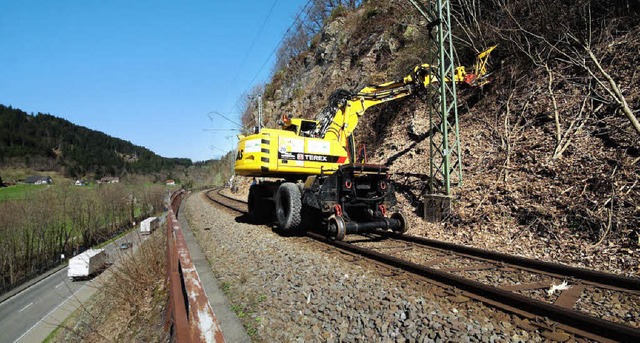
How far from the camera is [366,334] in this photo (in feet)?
11.5

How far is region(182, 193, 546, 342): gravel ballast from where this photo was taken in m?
3.48

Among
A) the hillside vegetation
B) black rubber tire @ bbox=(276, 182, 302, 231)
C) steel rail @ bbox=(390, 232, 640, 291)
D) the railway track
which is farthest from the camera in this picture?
black rubber tire @ bbox=(276, 182, 302, 231)

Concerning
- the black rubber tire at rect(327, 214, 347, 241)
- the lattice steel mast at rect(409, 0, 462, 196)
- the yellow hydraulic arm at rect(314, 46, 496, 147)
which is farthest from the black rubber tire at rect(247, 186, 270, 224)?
the lattice steel mast at rect(409, 0, 462, 196)

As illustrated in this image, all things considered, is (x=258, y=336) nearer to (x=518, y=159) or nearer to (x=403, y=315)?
(x=403, y=315)

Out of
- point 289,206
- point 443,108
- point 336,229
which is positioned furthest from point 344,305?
point 443,108

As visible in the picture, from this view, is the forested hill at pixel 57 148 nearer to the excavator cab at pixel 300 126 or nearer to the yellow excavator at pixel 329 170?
the excavator cab at pixel 300 126

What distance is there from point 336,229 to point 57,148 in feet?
633

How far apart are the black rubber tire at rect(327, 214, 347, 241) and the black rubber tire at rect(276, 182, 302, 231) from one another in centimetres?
130

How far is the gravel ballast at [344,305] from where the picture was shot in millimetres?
3479

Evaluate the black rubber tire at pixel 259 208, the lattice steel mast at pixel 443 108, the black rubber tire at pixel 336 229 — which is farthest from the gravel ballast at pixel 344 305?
the black rubber tire at pixel 259 208

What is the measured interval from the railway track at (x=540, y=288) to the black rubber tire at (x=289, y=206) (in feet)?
7.80

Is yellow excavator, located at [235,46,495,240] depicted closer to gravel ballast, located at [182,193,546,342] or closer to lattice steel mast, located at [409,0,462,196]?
lattice steel mast, located at [409,0,462,196]

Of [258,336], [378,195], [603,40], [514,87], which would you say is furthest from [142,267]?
[603,40]

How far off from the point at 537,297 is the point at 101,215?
28191 millimetres
